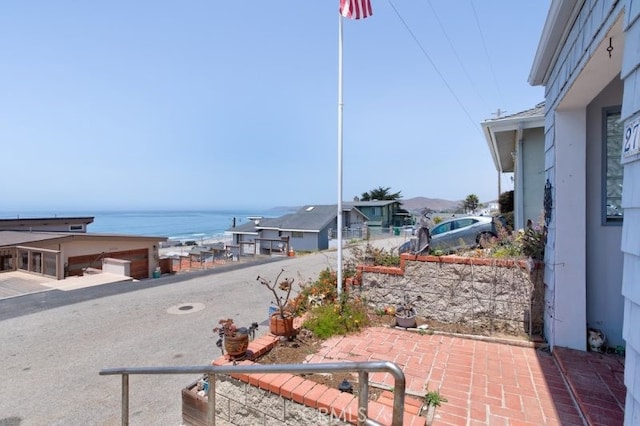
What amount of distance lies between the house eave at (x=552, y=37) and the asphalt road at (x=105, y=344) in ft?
21.4

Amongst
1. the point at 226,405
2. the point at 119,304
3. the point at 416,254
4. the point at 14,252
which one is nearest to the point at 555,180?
the point at 416,254

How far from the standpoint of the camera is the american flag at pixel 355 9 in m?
5.67

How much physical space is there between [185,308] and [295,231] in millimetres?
24012

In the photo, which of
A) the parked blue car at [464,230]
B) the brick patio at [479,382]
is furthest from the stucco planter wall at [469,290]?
the parked blue car at [464,230]

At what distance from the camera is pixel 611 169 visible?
3.61m

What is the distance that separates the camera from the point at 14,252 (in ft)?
46.8

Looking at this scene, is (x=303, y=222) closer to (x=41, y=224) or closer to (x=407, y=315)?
(x=41, y=224)

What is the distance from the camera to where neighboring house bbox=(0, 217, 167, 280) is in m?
13.4

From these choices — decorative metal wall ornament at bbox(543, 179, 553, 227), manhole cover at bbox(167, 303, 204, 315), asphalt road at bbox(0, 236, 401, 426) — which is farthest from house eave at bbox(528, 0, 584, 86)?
manhole cover at bbox(167, 303, 204, 315)

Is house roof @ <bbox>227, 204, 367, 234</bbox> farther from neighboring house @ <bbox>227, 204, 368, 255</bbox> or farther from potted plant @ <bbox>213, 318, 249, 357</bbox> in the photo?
potted plant @ <bbox>213, 318, 249, 357</bbox>

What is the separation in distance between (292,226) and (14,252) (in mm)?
22308

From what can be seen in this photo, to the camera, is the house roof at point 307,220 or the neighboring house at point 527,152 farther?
the house roof at point 307,220

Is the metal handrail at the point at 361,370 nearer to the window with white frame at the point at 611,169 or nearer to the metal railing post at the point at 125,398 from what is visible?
the metal railing post at the point at 125,398

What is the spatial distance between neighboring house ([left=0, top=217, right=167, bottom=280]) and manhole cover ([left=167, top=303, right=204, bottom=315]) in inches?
297
